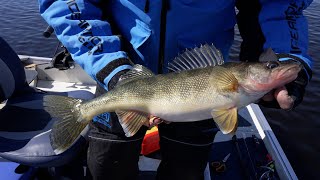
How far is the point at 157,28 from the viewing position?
227 cm

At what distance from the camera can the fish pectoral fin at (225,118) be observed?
6.72ft

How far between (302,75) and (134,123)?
1.17 meters

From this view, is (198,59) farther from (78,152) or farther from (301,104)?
(301,104)

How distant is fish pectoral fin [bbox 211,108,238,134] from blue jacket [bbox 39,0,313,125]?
0.57 metres

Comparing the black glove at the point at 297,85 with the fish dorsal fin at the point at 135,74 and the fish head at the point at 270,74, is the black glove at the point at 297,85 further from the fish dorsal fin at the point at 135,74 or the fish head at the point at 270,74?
the fish dorsal fin at the point at 135,74

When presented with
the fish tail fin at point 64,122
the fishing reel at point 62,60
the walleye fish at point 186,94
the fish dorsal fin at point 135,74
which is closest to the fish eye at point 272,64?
the walleye fish at point 186,94

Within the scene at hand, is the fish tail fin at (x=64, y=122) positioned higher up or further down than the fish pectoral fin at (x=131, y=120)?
further down

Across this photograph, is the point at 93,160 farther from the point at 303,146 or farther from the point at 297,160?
the point at 303,146

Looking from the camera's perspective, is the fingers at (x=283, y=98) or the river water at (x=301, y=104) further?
the river water at (x=301, y=104)

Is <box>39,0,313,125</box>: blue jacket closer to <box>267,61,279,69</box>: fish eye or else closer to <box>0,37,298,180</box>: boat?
<box>267,61,279,69</box>: fish eye

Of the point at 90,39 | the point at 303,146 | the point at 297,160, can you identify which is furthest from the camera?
the point at 303,146

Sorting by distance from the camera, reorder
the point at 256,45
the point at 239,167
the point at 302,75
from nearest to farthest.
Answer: the point at 302,75, the point at 256,45, the point at 239,167

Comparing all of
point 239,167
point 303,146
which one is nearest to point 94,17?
point 239,167

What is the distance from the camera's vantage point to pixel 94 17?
2.39 meters
